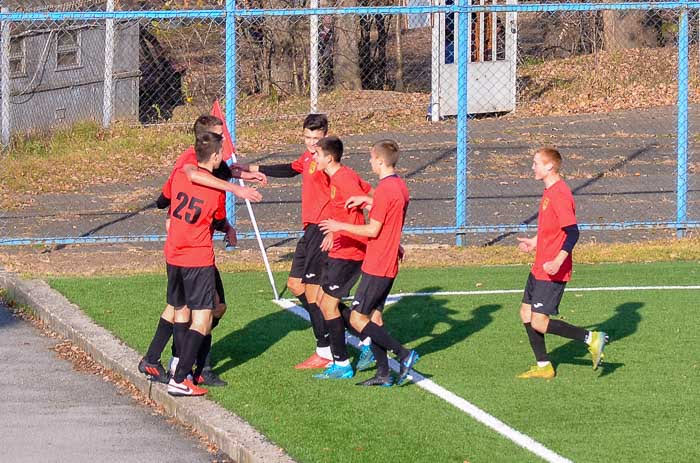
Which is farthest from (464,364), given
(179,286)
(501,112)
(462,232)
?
(501,112)

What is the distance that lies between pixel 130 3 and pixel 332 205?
63.1 ft

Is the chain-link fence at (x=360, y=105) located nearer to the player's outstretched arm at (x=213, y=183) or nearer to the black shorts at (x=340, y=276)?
the black shorts at (x=340, y=276)

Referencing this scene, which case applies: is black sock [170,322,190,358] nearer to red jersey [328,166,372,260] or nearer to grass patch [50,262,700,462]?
grass patch [50,262,700,462]

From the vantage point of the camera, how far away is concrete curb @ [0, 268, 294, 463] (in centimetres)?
684

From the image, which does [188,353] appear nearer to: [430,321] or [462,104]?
[430,321]

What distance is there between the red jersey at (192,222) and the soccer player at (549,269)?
2114mm

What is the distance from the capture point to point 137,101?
80.2 feet

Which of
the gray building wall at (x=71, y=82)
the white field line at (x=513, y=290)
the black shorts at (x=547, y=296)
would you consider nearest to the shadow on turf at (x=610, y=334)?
the black shorts at (x=547, y=296)

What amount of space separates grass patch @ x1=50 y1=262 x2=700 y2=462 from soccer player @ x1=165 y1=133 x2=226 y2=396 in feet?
1.04

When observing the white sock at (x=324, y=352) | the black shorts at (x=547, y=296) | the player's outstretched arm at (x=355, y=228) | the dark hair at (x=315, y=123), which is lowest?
the white sock at (x=324, y=352)

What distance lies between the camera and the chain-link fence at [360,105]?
15727 mm

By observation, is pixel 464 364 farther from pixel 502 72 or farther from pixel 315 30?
pixel 502 72

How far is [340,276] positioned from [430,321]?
202 centimetres

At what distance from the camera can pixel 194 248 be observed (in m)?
7.90
